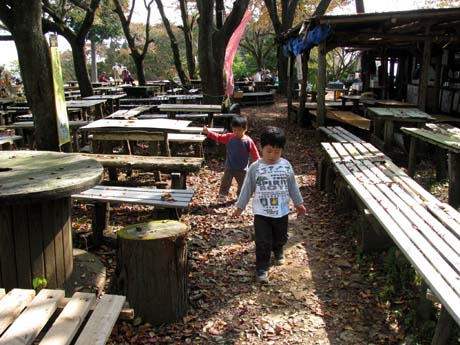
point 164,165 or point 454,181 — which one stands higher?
point 164,165

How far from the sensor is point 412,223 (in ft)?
12.0

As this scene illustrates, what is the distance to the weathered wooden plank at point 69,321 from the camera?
221 cm

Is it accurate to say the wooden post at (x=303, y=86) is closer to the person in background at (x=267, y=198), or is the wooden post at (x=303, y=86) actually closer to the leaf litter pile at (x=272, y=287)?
the leaf litter pile at (x=272, y=287)

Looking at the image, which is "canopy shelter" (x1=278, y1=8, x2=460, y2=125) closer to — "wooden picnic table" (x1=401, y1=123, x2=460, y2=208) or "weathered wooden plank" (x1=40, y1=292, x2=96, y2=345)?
"wooden picnic table" (x1=401, y1=123, x2=460, y2=208)

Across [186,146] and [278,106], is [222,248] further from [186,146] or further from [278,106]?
[278,106]

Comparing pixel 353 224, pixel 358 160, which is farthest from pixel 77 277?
pixel 358 160

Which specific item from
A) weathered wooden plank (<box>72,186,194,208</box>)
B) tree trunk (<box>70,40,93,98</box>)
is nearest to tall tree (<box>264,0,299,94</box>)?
tree trunk (<box>70,40,93,98</box>)

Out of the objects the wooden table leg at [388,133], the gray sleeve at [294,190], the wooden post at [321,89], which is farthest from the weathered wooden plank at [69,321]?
the wooden post at [321,89]

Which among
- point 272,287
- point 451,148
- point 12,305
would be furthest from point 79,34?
point 12,305

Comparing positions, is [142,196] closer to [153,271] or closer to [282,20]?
[153,271]

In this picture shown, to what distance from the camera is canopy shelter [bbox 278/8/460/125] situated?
9.66 m

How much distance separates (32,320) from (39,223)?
1418mm

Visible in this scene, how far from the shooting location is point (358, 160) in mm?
6199

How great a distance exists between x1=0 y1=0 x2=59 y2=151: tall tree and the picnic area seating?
4.02 meters
